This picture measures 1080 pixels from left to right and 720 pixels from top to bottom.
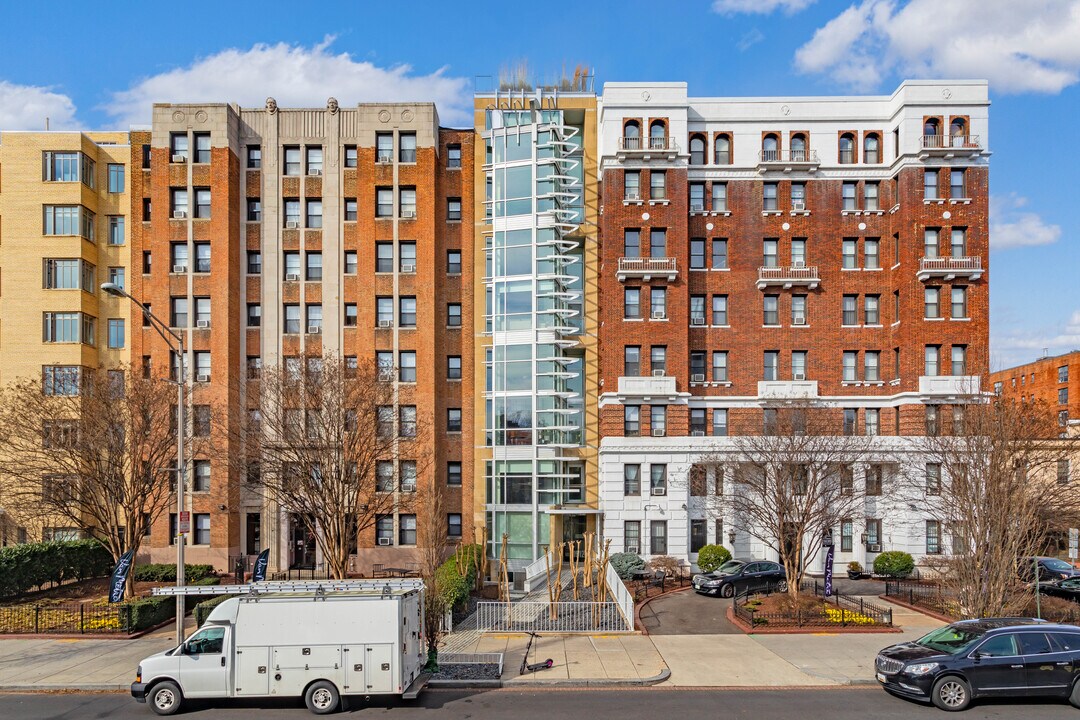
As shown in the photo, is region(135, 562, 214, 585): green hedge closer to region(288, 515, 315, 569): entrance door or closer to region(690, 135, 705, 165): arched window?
region(288, 515, 315, 569): entrance door


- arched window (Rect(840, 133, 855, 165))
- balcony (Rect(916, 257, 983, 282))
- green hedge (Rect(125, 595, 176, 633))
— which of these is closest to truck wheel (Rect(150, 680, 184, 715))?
green hedge (Rect(125, 595, 176, 633))

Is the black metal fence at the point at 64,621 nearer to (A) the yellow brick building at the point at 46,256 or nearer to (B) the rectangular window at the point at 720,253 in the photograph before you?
(A) the yellow brick building at the point at 46,256

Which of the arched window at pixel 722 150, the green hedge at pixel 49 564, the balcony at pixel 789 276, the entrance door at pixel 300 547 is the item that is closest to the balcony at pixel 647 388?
the balcony at pixel 789 276

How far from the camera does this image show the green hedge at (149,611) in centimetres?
2445

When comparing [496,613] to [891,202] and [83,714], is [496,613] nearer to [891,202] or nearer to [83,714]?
[83,714]

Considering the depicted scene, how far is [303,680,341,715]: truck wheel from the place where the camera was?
16.3 m

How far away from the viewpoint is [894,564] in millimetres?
35656

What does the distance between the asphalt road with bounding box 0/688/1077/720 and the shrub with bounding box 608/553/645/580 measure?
15.6m

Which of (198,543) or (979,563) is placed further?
(198,543)

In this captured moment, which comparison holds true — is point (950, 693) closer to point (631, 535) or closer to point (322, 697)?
point (322, 697)

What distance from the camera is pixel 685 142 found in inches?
1565

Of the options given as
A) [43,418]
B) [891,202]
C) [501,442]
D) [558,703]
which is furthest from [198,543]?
[891,202]

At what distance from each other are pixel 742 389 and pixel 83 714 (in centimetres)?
3284

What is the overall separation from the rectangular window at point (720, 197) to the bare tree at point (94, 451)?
30.0 meters
